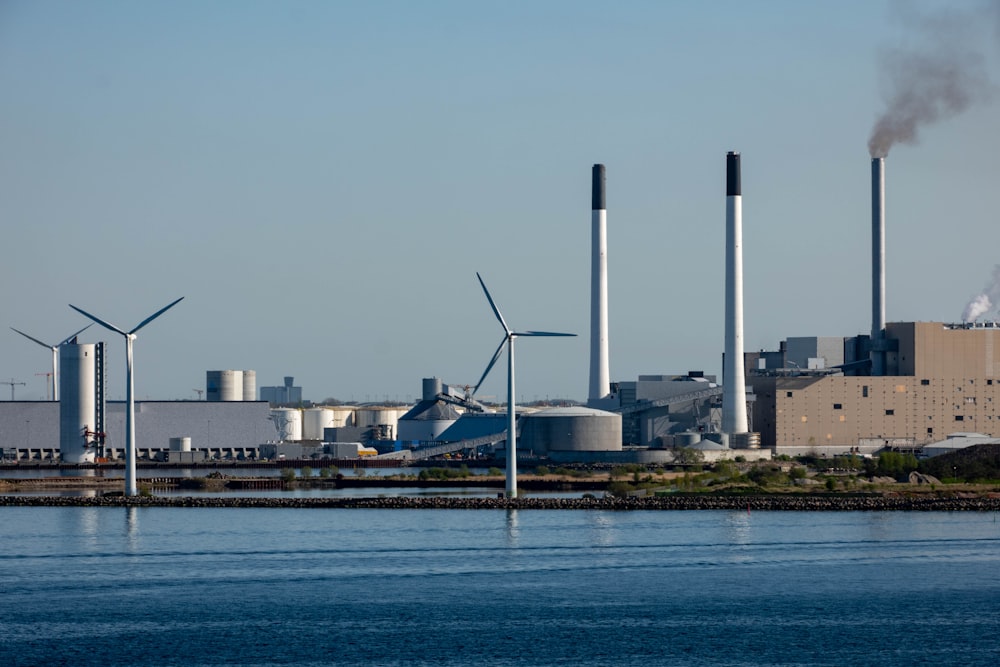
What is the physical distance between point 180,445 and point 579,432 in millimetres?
30840

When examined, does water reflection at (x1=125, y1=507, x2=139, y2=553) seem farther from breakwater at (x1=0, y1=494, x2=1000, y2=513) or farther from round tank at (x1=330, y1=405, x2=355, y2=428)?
round tank at (x1=330, y1=405, x2=355, y2=428)

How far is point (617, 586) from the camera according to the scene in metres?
43.2

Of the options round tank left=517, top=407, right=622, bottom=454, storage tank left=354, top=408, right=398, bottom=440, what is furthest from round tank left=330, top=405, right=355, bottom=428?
round tank left=517, top=407, right=622, bottom=454

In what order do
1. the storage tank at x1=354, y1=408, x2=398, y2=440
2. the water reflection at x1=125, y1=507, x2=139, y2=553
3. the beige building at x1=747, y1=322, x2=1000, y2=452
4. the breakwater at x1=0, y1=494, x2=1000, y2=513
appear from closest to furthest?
1. the water reflection at x1=125, y1=507, x2=139, y2=553
2. the breakwater at x1=0, y1=494, x2=1000, y2=513
3. the beige building at x1=747, y1=322, x2=1000, y2=452
4. the storage tank at x1=354, y1=408, x2=398, y2=440

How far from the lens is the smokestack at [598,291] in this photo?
368 feet

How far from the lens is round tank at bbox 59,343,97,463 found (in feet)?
357

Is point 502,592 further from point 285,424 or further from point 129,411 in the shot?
point 285,424

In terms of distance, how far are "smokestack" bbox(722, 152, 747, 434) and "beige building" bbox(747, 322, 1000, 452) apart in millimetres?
4304

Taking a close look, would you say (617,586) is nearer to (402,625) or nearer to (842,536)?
(402,625)

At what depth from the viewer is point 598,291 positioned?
114 meters

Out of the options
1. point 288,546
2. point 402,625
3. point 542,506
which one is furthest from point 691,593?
point 542,506

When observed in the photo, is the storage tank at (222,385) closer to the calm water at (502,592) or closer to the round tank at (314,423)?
the round tank at (314,423)

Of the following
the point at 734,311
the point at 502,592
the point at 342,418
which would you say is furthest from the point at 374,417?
the point at 502,592

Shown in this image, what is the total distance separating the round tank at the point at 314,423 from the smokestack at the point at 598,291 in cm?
4602
